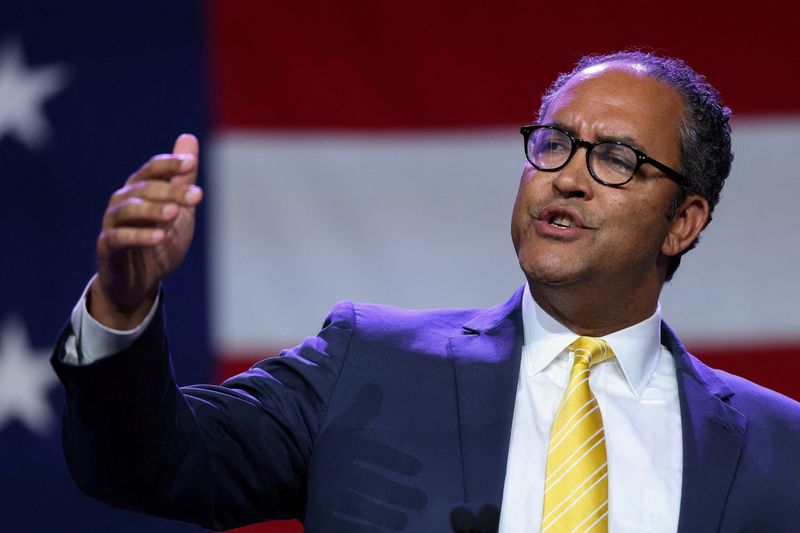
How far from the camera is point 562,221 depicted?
5.31 ft

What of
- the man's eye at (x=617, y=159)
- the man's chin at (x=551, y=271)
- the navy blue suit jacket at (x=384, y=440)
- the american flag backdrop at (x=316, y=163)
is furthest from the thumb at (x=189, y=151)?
the american flag backdrop at (x=316, y=163)

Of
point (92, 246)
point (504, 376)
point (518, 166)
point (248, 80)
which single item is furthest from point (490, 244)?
point (504, 376)

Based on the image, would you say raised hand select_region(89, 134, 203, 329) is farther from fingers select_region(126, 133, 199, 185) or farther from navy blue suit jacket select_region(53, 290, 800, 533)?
navy blue suit jacket select_region(53, 290, 800, 533)

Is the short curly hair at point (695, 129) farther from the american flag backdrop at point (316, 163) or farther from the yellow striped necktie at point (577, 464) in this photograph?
the american flag backdrop at point (316, 163)

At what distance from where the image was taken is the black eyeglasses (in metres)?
1.64

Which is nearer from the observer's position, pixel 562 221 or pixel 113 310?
pixel 113 310

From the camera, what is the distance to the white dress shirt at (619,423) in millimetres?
1490

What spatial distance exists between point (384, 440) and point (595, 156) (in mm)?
529

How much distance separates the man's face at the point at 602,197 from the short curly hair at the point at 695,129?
2 cm

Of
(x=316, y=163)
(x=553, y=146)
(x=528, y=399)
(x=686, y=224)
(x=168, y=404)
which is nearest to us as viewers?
(x=168, y=404)

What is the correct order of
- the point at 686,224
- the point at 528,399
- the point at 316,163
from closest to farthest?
the point at 528,399 → the point at 686,224 → the point at 316,163

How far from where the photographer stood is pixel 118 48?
2.53m

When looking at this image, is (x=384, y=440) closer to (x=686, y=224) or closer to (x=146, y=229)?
(x=146, y=229)

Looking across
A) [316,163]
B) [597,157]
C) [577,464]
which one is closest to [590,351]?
[577,464]
